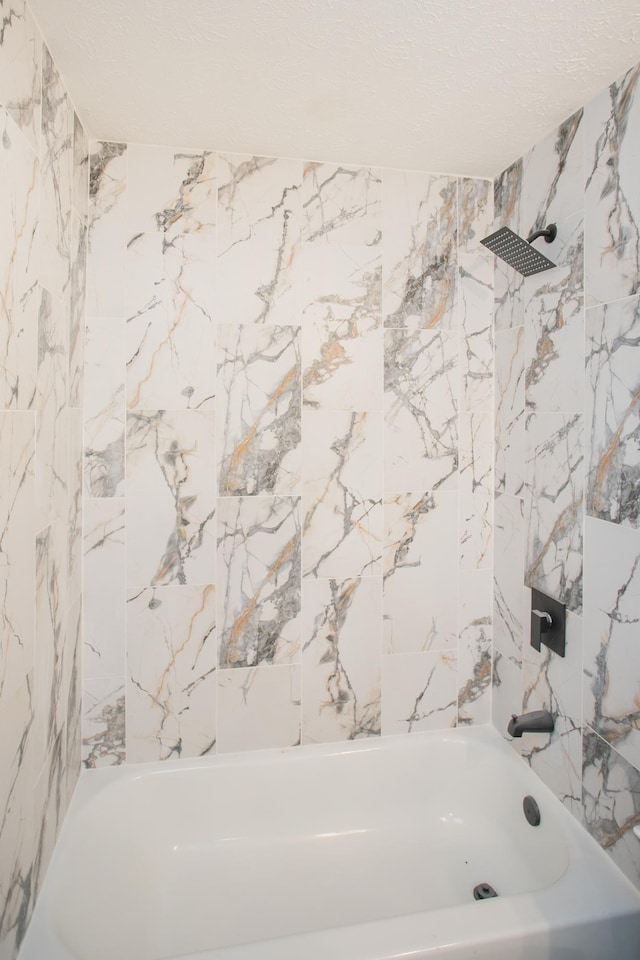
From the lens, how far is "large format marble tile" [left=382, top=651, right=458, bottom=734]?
1.96 m

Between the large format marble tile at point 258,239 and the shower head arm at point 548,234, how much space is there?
2.35ft

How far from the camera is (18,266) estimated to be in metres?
1.13

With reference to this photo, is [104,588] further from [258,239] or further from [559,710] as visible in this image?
[559,710]

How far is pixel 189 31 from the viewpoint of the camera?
123 centimetres

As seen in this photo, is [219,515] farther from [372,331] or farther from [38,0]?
[38,0]

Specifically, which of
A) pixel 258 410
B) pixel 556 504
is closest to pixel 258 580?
pixel 258 410

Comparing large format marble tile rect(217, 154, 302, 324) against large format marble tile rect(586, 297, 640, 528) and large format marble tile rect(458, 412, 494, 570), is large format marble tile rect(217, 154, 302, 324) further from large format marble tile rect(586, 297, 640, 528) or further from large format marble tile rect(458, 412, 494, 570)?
large format marble tile rect(586, 297, 640, 528)

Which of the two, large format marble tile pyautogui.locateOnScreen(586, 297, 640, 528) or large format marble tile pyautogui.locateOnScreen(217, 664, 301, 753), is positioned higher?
large format marble tile pyautogui.locateOnScreen(586, 297, 640, 528)

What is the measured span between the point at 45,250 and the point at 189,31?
22.6 inches

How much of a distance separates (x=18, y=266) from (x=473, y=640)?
1.77 meters

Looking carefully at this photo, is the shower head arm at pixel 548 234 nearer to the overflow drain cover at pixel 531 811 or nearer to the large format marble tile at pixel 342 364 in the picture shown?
the large format marble tile at pixel 342 364

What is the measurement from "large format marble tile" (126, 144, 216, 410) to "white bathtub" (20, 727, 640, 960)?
1.23 metres

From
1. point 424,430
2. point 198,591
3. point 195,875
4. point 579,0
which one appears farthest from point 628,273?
point 195,875

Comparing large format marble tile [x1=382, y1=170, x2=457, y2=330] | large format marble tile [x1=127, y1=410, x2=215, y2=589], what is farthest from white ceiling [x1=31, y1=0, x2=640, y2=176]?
large format marble tile [x1=127, y1=410, x2=215, y2=589]
